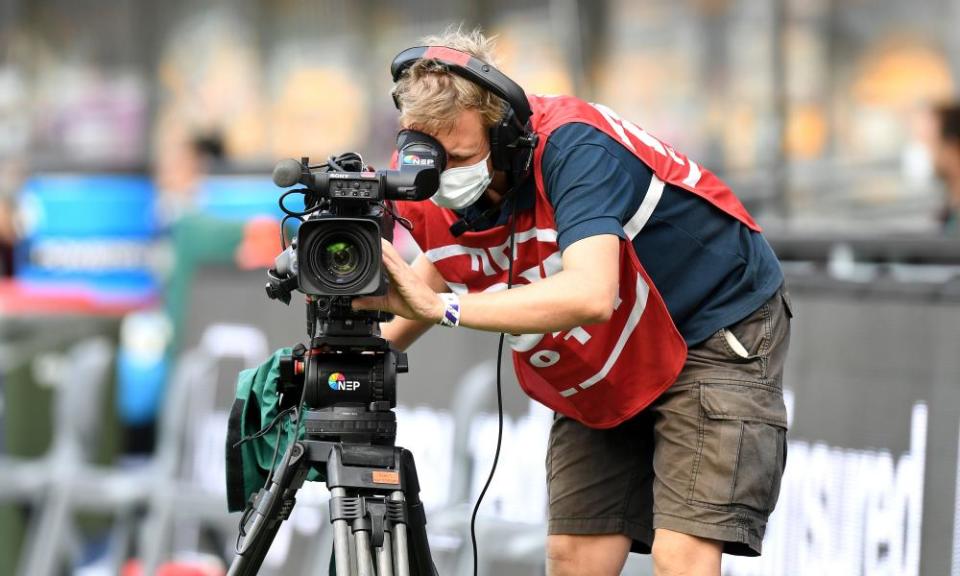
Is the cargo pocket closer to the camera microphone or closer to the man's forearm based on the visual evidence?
the man's forearm

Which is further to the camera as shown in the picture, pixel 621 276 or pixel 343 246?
pixel 621 276

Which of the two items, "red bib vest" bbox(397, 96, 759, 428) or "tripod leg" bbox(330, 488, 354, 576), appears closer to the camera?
"tripod leg" bbox(330, 488, 354, 576)

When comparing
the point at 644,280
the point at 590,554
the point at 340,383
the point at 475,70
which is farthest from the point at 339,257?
the point at 590,554

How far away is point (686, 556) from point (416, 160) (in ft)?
3.67

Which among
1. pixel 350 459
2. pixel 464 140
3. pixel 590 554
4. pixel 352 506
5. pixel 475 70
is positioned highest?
pixel 475 70

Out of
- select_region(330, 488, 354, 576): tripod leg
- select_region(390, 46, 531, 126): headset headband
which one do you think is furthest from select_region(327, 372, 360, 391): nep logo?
select_region(390, 46, 531, 126): headset headband

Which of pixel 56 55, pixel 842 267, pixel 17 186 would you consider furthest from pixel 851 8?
pixel 56 55

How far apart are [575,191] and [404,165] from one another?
1.26ft

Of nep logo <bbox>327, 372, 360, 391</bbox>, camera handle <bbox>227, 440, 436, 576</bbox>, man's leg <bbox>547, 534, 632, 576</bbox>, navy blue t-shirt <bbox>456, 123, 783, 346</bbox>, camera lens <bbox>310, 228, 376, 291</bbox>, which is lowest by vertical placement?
man's leg <bbox>547, 534, 632, 576</bbox>

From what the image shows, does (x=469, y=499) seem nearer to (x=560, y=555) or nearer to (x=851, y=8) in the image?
(x=560, y=555)

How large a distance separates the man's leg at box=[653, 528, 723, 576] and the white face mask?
0.91 m

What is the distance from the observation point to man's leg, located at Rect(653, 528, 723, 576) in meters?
3.36

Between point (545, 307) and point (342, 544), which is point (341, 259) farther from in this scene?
point (342, 544)

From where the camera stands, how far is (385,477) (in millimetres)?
3180
